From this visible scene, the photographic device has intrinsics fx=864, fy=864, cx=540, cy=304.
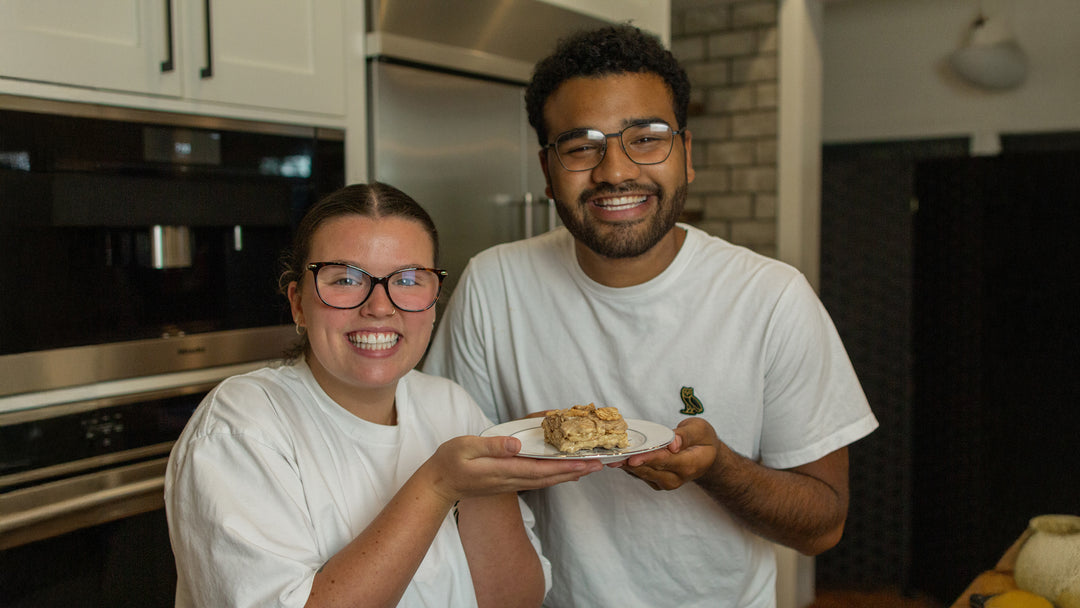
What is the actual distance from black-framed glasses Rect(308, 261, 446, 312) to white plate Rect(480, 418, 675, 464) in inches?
10.0

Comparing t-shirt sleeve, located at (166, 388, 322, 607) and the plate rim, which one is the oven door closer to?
t-shirt sleeve, located at (166, 388, 322, 607)

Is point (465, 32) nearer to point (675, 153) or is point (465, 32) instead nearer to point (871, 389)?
point (675, 153)

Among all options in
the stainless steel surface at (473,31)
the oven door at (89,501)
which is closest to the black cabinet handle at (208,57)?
the stainless steel surface at (473,31)

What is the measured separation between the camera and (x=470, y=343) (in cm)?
175

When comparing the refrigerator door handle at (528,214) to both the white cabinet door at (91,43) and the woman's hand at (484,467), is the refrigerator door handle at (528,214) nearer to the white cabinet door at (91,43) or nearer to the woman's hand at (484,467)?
the white cabinet door at (91,43)

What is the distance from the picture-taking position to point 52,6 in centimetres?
156

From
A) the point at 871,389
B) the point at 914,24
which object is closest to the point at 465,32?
the point at 871,389

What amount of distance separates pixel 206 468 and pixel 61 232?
80cm

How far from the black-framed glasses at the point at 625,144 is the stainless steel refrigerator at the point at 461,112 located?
758 mm

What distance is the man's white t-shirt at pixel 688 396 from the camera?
5.16 feet

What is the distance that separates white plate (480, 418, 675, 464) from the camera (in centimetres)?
116

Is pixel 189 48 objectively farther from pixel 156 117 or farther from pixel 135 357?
pixel 135 357

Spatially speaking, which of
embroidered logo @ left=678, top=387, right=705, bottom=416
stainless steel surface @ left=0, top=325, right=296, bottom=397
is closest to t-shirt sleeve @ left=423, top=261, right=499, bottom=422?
embroidered logo @ left=678, top=387, right=705, bottom=416

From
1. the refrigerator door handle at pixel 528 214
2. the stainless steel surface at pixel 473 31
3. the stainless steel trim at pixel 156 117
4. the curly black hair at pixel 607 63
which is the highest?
the stainless steel surface at pixel 473 31
